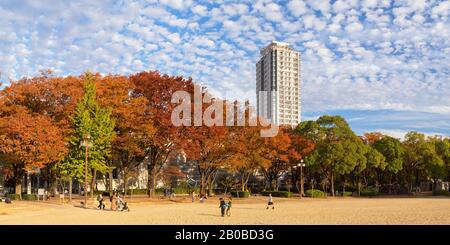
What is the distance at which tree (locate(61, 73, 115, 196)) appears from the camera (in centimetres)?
3959

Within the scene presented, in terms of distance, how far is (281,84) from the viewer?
18662 centimetres

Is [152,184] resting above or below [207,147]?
below

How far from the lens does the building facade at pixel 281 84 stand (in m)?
185

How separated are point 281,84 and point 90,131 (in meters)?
152

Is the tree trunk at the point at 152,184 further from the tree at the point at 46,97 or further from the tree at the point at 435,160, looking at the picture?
the tree at the point at 435,160

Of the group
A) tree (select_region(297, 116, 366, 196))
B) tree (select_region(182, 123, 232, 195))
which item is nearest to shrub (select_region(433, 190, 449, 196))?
tree (select_region(297, 116, 366, 196))

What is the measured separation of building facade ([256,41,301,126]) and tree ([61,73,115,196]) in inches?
5603

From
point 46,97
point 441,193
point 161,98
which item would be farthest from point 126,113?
point 441,193

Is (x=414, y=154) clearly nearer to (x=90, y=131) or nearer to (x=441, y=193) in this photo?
(x=441, y=193)

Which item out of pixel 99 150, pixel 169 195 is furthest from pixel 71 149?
pixel 169 195

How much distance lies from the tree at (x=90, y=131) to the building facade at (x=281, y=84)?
14232 cm

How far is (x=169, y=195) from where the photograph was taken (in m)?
52.0
